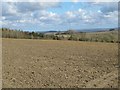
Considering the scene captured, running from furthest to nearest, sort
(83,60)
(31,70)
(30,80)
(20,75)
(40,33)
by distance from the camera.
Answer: (40,33)
(83,60)
(31,70)
(20,75)
(30,80)

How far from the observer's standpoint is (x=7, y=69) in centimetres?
1236

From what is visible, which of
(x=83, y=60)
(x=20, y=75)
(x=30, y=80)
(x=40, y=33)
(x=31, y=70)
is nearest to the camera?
(x=30, y=80)

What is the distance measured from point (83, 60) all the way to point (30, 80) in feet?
15.0

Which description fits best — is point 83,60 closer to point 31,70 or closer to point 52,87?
point 31,70

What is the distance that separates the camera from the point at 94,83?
1027 centimetres

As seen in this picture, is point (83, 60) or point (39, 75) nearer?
point (39, 75)

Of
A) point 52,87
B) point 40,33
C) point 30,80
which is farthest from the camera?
point 40,33

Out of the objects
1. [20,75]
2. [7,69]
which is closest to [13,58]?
[7,69]

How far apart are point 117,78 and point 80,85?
1.68 metres

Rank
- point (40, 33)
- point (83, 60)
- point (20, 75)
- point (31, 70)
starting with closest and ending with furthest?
point (20, 75), point (31, 70), point (83, 60), point (40, 33)

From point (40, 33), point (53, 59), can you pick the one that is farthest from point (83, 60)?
point (40, 33)

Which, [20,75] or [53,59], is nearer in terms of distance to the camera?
[20,75]

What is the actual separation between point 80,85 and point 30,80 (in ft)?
5.60

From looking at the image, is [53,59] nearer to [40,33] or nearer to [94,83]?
[94,83]
